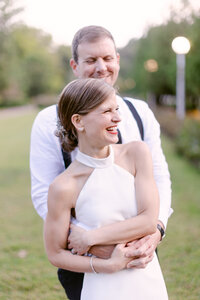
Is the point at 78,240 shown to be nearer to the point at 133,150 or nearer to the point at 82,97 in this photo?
the point at 133,150

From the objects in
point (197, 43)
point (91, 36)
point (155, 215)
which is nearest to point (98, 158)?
point (155, 215)

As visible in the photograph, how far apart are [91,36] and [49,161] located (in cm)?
80

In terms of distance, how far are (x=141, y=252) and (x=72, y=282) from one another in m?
0.68

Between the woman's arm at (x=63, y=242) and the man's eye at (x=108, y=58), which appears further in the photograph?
the man's eye at (x=108, y=58)

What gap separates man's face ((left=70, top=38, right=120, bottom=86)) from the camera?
7.67ft

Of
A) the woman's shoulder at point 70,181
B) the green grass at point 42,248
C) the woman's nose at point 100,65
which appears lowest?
the green grass at point 42,248

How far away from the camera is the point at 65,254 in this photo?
1.98m

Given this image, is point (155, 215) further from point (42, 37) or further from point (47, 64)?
point (42, 37)

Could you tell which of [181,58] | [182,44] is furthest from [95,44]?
[181,58]

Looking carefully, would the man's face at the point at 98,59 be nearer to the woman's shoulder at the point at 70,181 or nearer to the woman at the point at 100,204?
the woman at the point at 100,204

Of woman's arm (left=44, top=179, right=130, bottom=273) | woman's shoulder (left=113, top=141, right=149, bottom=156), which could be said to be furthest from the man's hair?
woman's arm (left=44, top=179, right=130, bottom=273)

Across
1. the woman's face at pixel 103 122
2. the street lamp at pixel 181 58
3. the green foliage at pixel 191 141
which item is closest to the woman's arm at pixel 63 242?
the woman's face at pixel 103 122

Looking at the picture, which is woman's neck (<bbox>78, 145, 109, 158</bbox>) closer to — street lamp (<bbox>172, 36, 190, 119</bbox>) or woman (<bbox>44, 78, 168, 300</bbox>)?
woman (<bbox>44, 78, 168, 300</bbox>)

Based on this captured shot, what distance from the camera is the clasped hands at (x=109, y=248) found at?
6.27 ft
